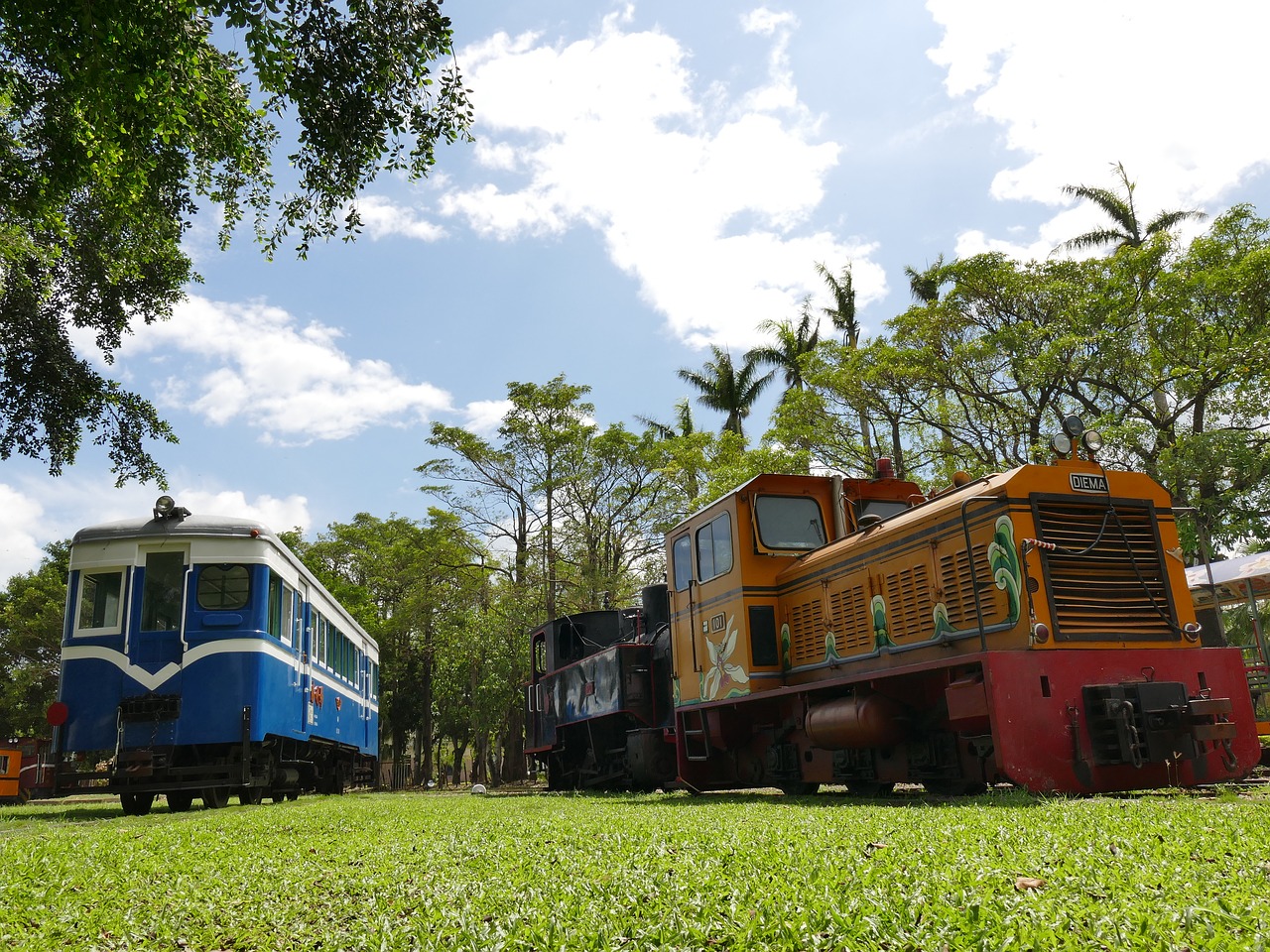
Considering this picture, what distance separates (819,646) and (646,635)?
526 cm

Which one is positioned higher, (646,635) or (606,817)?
(646,635)

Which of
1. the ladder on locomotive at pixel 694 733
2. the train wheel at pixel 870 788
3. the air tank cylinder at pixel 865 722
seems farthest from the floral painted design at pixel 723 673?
the air tank cylinder at pixel 865 722

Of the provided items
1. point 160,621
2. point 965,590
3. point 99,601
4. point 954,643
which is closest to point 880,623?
point 954,643

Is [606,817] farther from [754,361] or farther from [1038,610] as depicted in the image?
[754,361]

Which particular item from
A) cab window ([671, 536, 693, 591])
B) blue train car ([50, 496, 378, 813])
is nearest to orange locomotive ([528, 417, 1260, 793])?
cab window ([671, 536, 693, 591])

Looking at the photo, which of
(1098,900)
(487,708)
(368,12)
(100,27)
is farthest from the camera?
(487,708)

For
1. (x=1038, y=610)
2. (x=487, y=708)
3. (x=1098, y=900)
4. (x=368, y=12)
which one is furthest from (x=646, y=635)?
(x=487, y=708)

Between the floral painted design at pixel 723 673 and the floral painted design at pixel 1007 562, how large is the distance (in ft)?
11.7

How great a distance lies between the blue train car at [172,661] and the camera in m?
11.0

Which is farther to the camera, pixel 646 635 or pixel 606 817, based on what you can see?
pixel 646 635

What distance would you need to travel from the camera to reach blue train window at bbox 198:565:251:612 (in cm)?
1167

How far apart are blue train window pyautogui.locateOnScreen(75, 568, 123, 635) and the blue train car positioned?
0.04 feet

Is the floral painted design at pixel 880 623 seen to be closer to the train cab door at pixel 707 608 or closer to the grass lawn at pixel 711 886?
the train cab door at pixel 707 608

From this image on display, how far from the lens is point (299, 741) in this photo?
15023 mm
